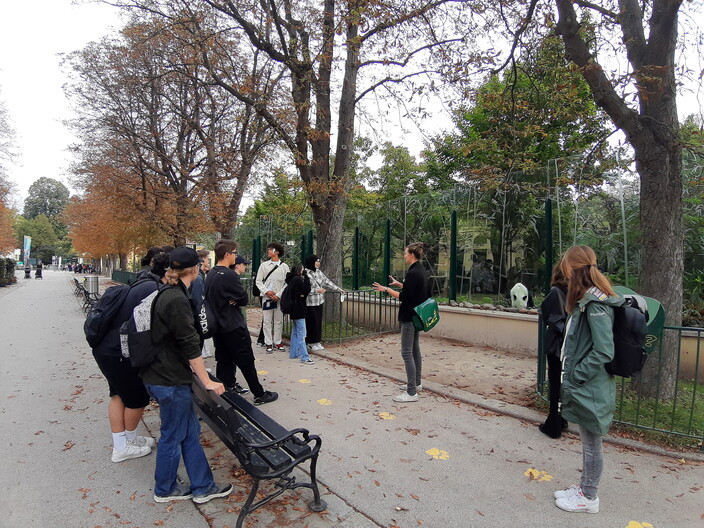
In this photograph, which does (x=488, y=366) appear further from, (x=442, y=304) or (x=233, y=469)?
(x=233, y=469)

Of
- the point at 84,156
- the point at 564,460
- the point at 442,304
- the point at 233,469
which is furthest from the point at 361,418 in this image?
the point at 84,156

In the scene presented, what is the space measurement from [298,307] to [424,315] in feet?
8.41

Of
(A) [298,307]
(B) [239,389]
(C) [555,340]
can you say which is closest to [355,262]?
(A) [298,307]

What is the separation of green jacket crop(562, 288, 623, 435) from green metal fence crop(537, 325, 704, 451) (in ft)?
4.11

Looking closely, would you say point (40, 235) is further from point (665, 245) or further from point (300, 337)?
point (665, 245)

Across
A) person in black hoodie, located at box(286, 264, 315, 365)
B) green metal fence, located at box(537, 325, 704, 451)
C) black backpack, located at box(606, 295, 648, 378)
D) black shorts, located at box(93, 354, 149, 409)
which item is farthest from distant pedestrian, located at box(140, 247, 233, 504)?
person in black hoodie, located at box(286, 264, 315, 365)

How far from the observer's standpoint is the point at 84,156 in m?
20.2

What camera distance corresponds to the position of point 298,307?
22.2 ft

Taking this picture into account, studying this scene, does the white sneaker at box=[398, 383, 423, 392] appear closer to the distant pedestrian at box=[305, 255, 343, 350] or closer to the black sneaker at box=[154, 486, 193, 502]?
the distant pedestrian at box=[305, 255, 343, 350]

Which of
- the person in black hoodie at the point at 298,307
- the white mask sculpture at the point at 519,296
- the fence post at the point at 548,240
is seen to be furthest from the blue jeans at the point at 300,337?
the fence post at the point at 548,240

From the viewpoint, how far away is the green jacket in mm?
2775

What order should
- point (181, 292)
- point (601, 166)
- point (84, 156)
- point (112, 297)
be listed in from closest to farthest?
point (181, 292)
point (112, 297)
point (601, 166)
point (84, 156)

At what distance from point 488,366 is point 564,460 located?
321 centimetres

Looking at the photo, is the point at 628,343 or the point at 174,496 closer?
the point at 628,343
